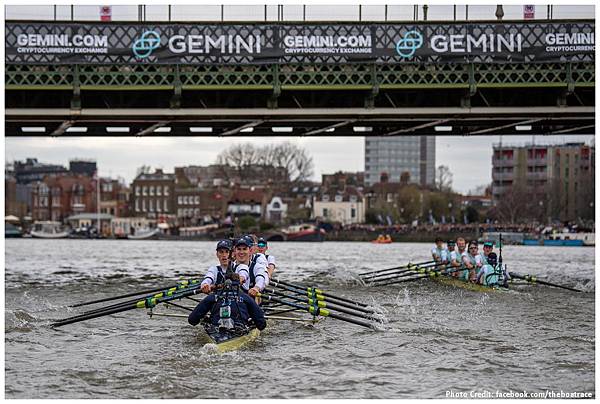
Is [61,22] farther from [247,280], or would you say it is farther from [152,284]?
[247,280]

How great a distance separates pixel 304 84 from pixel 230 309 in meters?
15.2

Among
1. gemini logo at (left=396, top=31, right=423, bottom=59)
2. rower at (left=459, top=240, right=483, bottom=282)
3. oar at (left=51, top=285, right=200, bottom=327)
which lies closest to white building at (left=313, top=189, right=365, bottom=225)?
rower at (left=459, top=240, right=483, bottom=282)

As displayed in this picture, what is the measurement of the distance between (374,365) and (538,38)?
56.9 ft

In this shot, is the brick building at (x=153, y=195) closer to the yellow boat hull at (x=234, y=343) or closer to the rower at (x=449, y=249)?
the rower at (x=449, y=249)

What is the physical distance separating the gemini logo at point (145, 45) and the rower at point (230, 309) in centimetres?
1552

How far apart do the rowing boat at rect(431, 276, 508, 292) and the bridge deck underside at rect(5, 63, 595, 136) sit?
539 centimetres

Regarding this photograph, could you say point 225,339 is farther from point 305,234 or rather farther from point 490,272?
point 305,234

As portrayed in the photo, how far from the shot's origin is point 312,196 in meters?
151

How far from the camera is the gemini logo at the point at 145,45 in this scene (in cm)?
3341

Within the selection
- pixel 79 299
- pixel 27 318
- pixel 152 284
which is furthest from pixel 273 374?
pixel 152 284

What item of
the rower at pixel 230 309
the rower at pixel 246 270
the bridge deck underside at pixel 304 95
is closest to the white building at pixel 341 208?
the bridge deck underside at pixel 304 95

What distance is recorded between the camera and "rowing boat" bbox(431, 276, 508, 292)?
32472mm

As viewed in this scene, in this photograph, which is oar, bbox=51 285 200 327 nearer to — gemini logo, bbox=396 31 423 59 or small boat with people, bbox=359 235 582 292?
small boat with people, bbox=359 235 582 292

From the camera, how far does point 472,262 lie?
33.6 meters
